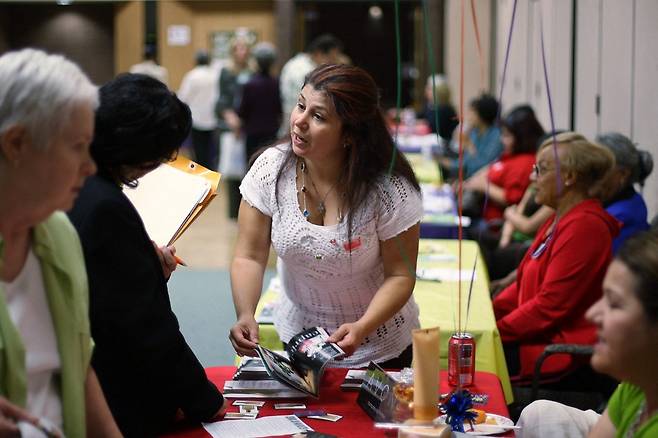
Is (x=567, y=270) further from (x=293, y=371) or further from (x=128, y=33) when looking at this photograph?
(x=128, y=33)

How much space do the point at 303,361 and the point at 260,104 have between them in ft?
26.8

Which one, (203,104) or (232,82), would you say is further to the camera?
(203,104)

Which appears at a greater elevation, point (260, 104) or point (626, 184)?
point (626, 184)

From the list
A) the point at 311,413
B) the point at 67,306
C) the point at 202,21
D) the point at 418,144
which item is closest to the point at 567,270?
the point at 311,413

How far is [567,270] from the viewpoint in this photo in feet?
13.2

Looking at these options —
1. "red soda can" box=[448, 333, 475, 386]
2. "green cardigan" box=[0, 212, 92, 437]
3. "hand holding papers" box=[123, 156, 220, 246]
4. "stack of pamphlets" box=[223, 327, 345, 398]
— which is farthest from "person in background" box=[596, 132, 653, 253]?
"green cardigan" box=[0, 212, 92, 437]

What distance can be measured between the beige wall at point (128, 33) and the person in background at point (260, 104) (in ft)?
25.8

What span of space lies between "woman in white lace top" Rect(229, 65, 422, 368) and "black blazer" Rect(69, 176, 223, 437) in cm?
63

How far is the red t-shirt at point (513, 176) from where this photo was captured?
23.1 feet

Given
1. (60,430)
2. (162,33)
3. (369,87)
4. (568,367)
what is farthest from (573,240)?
(162,33)

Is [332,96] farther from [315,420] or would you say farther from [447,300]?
[447,300]

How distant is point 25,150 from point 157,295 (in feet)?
1.92

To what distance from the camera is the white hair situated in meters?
1.77

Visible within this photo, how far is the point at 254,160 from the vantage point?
11.1 ft
